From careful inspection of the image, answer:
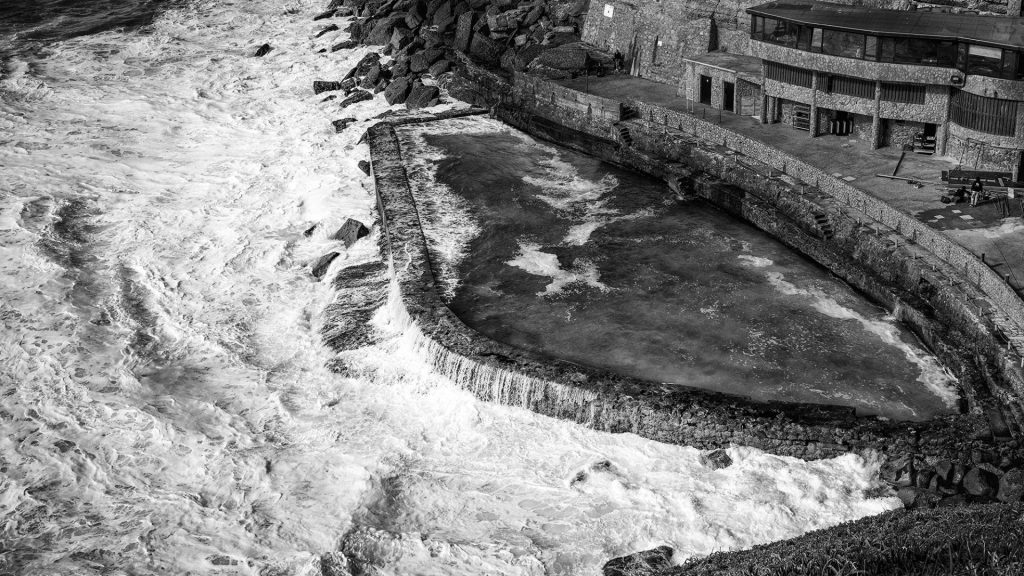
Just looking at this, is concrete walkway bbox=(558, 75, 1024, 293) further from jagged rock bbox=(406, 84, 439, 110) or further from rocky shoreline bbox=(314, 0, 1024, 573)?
jagged rock bbox=(406, 84, 439, 110)

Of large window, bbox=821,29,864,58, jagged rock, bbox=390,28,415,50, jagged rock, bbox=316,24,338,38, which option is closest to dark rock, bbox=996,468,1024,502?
large window, bbox=821,29,864,58

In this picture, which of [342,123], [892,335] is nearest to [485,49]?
[342,123]

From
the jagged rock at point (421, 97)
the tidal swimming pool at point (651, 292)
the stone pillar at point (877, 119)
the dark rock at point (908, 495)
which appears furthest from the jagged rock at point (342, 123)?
the dark rock at point (908, 495)

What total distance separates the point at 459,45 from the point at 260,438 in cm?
3423

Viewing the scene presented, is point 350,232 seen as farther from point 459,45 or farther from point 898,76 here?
point 459,45

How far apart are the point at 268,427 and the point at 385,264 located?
388 inches

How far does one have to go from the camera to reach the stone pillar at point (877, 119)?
133 ft

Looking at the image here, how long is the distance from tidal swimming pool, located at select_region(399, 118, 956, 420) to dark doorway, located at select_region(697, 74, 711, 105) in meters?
5.35

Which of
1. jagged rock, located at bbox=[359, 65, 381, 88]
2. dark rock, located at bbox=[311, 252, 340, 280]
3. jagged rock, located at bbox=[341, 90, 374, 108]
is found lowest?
dark rock, located at bbox=[311, 252, 340, 280]

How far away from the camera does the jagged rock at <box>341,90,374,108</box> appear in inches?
2253

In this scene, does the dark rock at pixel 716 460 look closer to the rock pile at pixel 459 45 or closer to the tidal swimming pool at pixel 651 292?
the tidal swimming pool at pixel 651 292

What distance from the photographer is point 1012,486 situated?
26219 mm

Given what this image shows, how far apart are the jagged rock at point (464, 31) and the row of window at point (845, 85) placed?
Result: 21.2 meters

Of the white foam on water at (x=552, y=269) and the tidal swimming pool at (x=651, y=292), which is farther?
the white foam on water at (x=552, y=269)
